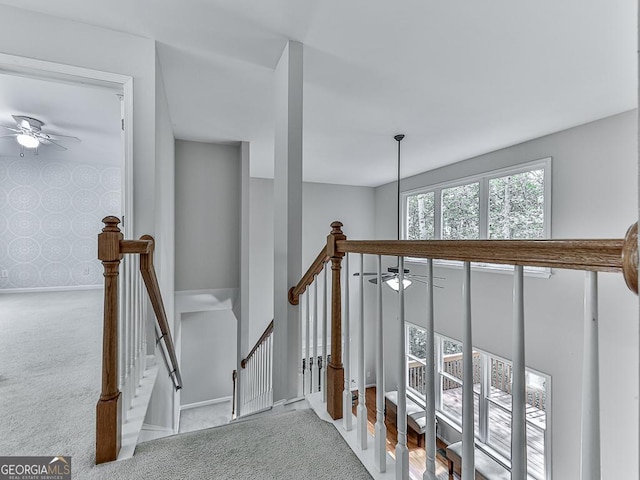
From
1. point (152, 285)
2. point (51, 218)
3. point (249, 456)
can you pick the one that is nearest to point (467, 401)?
point (249, 456)

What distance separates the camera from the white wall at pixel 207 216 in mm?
4051

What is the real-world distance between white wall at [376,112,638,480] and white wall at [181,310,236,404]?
4320 mm

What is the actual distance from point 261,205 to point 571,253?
5.88 meters

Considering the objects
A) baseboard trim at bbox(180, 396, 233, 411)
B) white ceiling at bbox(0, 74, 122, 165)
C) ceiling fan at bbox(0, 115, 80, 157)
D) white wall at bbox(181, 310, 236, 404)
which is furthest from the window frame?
baseboard trim at bbox(180, 396, 233, 411)

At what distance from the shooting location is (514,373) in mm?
689

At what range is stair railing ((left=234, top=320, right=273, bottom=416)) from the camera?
3.14 meters

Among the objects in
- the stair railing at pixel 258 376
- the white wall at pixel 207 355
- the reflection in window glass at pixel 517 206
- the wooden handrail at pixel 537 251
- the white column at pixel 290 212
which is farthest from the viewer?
the white wall at pixel 207 355

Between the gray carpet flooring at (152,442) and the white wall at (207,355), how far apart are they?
3.63 meters

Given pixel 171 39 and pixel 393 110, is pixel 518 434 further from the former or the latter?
pixel 393 110

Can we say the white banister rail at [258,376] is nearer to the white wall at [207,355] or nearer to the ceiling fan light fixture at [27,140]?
the white wall at [207,355]

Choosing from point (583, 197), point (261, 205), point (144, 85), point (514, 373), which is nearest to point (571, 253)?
point (514, 373)

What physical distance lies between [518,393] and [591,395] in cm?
14

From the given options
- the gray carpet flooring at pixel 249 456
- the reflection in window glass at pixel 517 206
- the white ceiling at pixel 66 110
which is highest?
the white ceiling at pixel 66 110

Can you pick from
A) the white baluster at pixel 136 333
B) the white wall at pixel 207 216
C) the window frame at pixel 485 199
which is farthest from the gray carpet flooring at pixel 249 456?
the white wall at pixel 207 216
